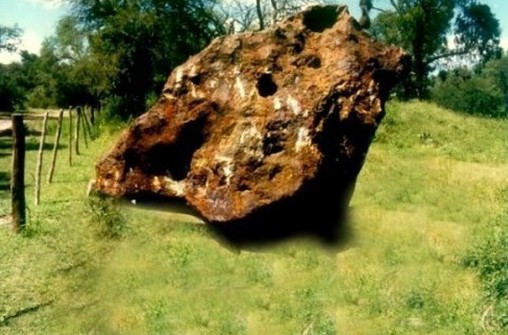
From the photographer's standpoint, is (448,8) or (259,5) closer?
(259,5)

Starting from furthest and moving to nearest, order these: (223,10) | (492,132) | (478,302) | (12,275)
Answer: (223,10) → (492,132) → (12,275) → (478,302)

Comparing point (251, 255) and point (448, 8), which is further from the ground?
point (448, 8)

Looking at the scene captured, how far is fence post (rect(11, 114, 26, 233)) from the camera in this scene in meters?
12.2

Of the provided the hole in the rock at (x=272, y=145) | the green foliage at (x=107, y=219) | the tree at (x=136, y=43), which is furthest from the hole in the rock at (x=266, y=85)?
the tree at (x=136, y=43)

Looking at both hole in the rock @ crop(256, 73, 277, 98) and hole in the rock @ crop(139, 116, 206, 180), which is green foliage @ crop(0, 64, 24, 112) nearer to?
hole in the rock @ crop(139, 116, 206, 180)

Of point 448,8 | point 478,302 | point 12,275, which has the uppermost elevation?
point 448,8

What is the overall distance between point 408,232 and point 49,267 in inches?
236

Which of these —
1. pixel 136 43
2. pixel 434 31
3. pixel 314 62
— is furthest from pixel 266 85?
pixel 434 31

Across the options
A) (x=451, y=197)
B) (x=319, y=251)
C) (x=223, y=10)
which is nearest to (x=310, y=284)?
(x=319, y=251)

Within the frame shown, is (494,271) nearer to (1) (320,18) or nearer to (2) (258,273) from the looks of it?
(2) (258,273)

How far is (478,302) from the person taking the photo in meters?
7.88

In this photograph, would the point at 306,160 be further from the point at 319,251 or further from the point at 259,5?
the point at 259,5

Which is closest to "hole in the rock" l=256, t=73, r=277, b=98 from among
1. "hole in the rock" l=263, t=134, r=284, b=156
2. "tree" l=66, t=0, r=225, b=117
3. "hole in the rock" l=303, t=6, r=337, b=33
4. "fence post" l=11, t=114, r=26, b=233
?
"hole in the rock" l=263, t=134, r=284, b=156

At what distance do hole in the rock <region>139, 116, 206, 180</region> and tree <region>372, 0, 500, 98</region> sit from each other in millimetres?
36345
